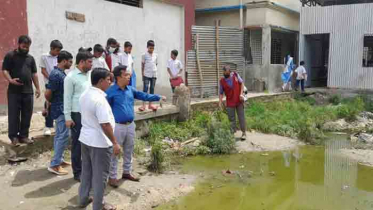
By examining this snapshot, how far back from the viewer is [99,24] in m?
9.35

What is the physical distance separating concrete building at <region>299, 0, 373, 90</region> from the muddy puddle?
783cm

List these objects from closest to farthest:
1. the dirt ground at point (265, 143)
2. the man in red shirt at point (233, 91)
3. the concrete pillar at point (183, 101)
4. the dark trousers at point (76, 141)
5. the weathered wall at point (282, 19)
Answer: the dark trousers at point (76, 141) → the dirt ground at point (265, 143) → the man in red shirt at point (233, 91) → the concrete pillar at point (183, 101) → the weathered wall at point (282, 19)

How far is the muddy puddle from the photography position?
497 cm

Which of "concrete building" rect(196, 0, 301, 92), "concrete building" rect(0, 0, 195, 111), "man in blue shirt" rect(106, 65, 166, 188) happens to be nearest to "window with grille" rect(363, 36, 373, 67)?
"concrete building" rect(196, 0, 301, 92)

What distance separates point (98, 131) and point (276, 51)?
13617 mm

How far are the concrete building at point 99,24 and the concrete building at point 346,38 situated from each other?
19.5ft

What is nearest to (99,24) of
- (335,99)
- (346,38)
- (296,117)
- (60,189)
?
(60,189)

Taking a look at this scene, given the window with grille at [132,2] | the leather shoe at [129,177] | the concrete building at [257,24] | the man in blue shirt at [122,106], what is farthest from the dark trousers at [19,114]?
the concrete building at [257,24]

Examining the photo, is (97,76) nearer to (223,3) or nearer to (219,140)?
(219,140)

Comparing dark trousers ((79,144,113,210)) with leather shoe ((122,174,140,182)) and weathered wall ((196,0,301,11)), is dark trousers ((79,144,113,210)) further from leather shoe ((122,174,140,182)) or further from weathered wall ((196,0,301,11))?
weathered wall ((196,0,301,11))

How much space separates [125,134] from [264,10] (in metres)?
11.0

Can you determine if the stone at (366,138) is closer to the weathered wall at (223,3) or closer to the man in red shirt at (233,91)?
the man in red shirt at (233,91)

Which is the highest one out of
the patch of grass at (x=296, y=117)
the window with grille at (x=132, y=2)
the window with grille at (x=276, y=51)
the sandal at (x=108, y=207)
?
the window with grille at (x=132, y=2)

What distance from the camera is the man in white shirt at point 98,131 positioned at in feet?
12.3
